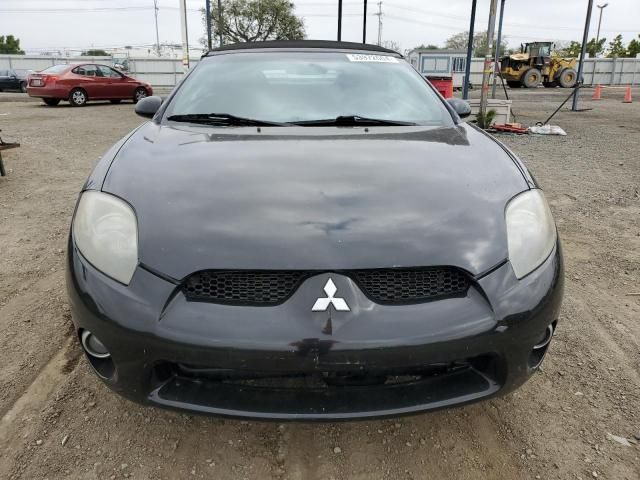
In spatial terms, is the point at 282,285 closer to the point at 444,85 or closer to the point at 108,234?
the point at 108,234

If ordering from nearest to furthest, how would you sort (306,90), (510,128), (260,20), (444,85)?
(306,90) < (510,128) < (444,85) < (260,20)

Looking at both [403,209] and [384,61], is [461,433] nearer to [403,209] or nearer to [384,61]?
[403,209]

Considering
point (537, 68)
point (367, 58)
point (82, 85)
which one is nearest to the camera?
point (367, 58)

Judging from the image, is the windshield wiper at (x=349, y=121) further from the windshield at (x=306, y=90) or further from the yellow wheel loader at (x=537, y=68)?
the yellow wheel loader at (x=537, y=68)

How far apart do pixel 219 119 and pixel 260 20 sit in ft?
125

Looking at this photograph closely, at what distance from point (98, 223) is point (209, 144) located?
584 millimetres

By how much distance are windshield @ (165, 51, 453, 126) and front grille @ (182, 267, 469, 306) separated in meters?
1.10

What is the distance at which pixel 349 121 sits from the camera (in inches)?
92.6

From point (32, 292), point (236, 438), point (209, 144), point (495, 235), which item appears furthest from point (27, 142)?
point (495, 235)

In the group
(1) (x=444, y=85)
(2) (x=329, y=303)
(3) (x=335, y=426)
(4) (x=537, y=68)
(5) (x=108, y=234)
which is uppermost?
(4) (x=537, y=68)

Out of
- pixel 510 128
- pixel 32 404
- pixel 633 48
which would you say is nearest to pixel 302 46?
pixel 32 404

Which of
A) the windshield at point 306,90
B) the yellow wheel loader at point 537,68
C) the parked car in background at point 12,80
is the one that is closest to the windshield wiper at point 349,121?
the windshield at point 306,90

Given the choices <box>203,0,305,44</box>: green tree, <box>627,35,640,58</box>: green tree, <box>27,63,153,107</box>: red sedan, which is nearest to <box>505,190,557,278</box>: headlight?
<box>27,63,153,107</box>: red sedan

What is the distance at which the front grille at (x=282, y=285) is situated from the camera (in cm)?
141
